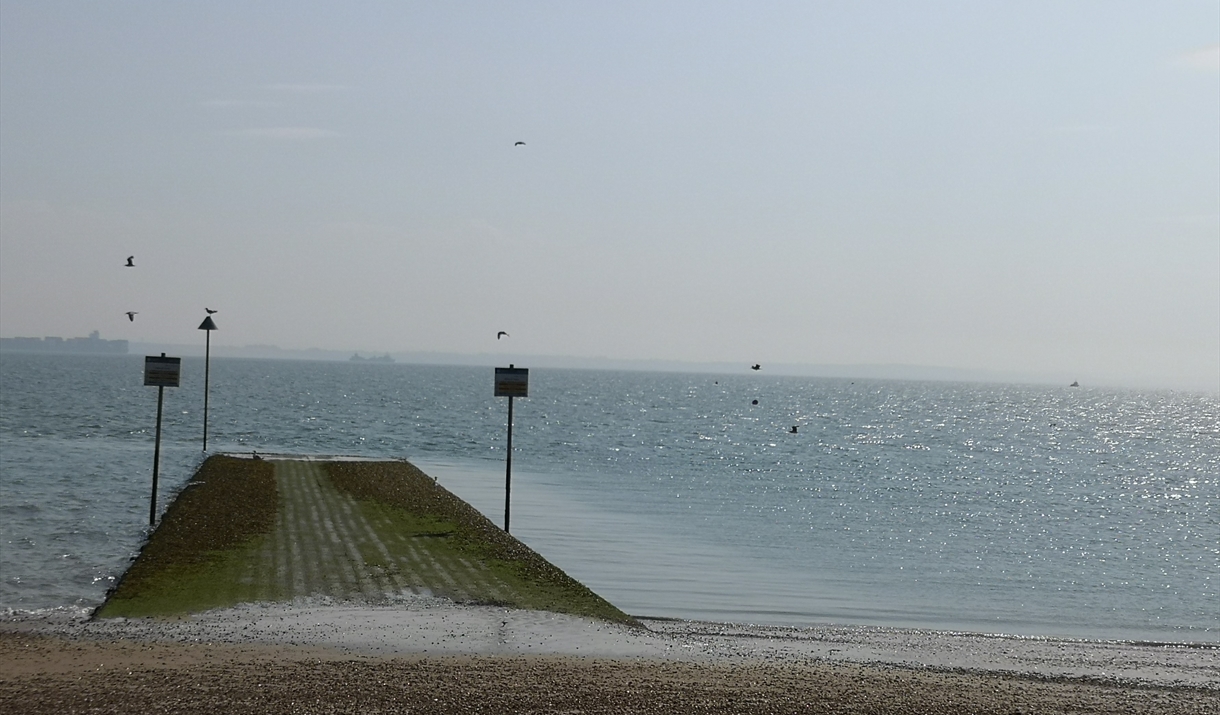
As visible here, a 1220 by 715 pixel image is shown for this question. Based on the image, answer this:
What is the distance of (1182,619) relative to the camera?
84.6 ft

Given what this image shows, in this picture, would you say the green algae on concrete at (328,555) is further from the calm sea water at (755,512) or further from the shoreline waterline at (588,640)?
the calm sea water at (755,512)

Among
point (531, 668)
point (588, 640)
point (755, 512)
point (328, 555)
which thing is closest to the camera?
point (531, 668)

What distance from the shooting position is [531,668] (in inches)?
622

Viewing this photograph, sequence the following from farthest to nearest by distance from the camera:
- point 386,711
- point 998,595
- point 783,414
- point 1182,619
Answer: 1. point 783,414
2. point 998,595
3. point 1182,619
4. point 386,711

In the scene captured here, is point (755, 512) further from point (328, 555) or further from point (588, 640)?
point (588, 640)

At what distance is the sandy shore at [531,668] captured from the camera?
45.5 ft

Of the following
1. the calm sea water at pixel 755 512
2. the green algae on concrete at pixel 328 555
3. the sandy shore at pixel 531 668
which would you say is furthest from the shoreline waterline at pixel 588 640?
the calm sea water at pixel 755 512

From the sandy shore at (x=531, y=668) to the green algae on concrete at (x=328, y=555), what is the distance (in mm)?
1253

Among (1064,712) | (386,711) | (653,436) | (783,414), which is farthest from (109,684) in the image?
(783,414)

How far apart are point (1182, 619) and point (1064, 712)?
42.0 ft

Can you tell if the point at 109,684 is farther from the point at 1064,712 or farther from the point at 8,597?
the point at 1064,712

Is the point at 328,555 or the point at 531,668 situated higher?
the point at 531,668

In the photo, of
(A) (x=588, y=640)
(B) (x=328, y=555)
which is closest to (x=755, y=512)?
(B) (x=328, y=555)

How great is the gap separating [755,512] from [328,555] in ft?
72.1
